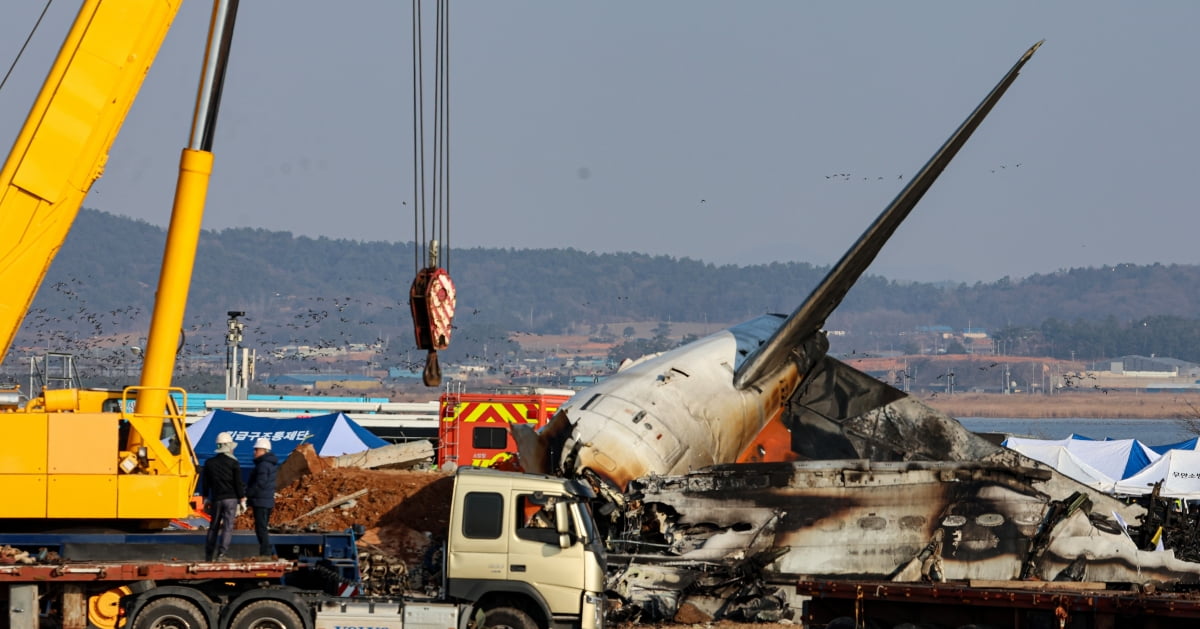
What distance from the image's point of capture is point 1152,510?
102ft

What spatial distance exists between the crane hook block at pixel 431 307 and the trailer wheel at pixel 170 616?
523 centimetres

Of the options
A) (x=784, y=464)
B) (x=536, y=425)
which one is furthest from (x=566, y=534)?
(x=536, y=425)

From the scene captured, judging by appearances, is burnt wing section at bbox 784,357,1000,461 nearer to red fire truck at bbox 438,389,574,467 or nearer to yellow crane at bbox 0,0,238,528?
red fire truck at bbox 438,389,574,467

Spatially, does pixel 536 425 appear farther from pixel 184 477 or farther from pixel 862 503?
pixel 184 477

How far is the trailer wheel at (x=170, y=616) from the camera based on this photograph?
18875mm

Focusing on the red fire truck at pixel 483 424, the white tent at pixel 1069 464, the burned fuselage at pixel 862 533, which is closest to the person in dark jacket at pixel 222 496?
the burned fuselage at pixel 862 533

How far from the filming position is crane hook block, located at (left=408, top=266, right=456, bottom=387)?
74.1 ft

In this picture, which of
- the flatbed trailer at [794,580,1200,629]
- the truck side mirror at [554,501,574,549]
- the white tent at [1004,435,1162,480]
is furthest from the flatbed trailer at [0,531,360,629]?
the white tent at [1004,435,1162,480]

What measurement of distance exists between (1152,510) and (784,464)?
34.1 feet

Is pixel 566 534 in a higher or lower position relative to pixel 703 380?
lower

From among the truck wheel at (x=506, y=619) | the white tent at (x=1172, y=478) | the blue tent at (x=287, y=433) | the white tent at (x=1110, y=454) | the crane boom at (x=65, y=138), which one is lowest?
the truck wheel at (x=506, y=619)

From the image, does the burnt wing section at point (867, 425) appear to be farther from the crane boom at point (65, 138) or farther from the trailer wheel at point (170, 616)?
the crane boom at point (65, 138)

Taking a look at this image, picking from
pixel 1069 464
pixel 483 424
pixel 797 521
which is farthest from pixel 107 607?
pixel 1069 464

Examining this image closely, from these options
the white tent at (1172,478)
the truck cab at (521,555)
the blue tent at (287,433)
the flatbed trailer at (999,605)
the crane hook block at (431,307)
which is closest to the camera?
the flatbed trailer at (999,605)
